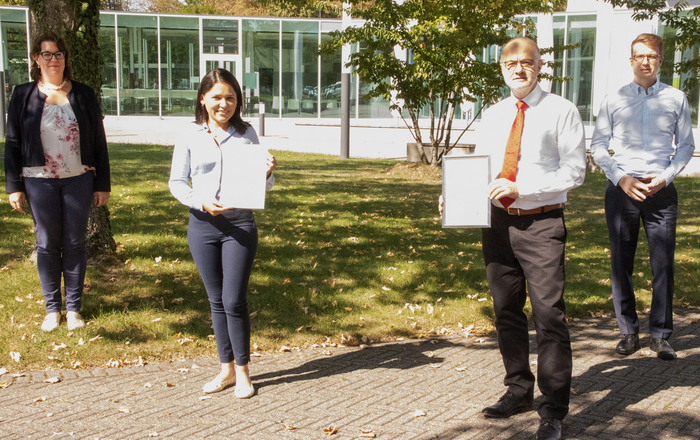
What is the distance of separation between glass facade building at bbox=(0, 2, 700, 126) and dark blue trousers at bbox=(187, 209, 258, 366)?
30.6 meters

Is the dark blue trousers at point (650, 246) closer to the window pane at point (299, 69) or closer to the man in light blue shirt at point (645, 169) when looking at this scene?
the man in light blue shirt at point (645, 169)

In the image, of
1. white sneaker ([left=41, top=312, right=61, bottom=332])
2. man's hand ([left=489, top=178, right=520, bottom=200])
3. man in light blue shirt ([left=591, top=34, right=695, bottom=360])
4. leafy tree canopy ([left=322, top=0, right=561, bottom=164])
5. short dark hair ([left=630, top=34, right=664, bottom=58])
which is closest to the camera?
man's hand ([left=489, top=178, right=520, bottom=200])

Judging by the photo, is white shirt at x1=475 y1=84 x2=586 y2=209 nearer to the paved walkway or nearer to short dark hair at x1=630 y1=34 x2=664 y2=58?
the paved walkway

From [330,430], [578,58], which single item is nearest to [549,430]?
[330,430]

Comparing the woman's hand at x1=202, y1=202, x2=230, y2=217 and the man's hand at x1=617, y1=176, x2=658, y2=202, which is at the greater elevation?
the man's hand at x1=617, y1=176, x2=658, y2=202

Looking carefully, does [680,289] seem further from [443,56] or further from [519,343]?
[443,56]

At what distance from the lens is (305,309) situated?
21.5 ft

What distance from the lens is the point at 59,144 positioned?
216 inches

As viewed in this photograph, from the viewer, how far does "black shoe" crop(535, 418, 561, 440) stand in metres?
3.79

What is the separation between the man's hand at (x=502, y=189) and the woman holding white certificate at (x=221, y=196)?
1.35 metres

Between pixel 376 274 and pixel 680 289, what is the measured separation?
10.2ft

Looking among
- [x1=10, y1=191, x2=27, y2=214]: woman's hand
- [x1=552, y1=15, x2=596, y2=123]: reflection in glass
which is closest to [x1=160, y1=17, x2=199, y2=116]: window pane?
[x1=552, y1=15, x2=596, y2=123]: reflection in glass

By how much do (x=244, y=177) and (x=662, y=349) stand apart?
328 cm

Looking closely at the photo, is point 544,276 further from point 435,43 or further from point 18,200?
point 435,43
